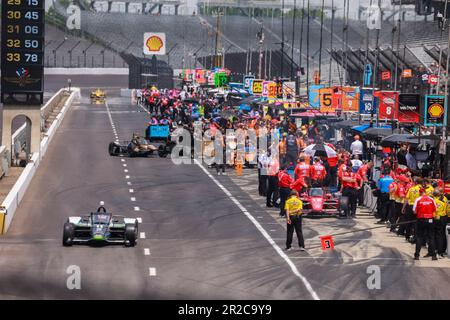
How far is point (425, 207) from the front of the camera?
28516 mm

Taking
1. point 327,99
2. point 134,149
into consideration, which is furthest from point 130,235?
point 327,99

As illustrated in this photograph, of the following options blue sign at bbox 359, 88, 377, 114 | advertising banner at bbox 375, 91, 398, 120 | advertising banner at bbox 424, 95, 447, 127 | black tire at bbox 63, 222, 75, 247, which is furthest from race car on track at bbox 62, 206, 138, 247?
blue sign at bbox 359, 88, 377, 114

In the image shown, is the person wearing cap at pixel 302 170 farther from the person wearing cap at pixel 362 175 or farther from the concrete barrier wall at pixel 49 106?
the concrete barrier wall at pixel 49 106

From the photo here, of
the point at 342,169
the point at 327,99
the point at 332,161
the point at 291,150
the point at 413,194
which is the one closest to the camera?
the point at 413,194

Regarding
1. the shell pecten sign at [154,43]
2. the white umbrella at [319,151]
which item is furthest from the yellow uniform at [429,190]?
the shell pecten sign at [154,43]

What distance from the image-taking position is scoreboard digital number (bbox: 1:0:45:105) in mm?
46281

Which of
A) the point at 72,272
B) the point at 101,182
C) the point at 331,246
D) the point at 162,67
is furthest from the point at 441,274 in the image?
the point at 162,67

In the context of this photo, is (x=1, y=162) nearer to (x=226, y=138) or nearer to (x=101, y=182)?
(x=101, y=182)

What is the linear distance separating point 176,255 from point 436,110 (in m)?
14.7

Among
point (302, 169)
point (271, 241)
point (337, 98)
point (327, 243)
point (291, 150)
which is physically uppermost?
point (337, 98)

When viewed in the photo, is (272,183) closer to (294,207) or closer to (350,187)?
(350,187)

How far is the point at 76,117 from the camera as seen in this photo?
270 feet

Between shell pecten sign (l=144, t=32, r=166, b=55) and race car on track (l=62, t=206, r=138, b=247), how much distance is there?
404 feet

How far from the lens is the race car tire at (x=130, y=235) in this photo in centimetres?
2920
